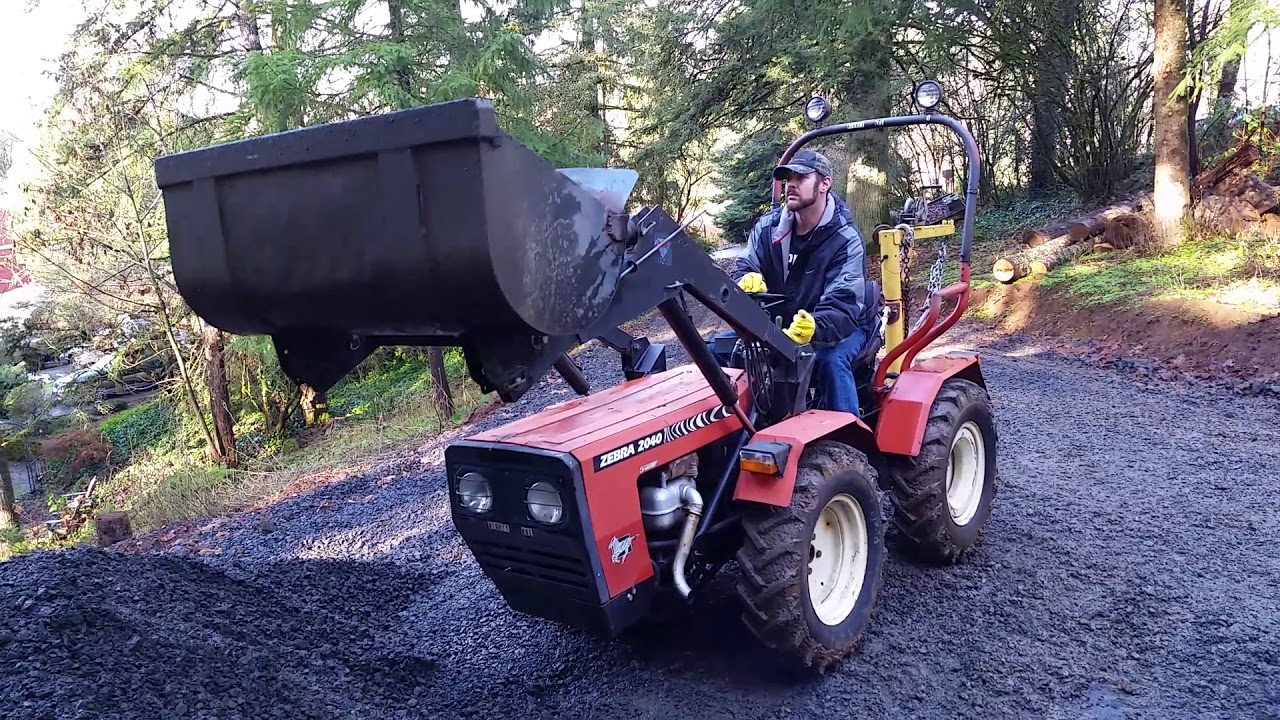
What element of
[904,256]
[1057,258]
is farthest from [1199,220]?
[904,256]

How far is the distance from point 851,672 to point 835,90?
39.1 ft

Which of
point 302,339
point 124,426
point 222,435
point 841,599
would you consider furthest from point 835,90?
point 124,426

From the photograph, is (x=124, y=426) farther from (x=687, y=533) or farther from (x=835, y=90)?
(x=687, y=533)

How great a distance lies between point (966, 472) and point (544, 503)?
2.71 metres

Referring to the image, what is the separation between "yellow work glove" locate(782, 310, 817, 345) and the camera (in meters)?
3.65

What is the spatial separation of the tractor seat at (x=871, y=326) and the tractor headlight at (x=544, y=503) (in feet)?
6.28

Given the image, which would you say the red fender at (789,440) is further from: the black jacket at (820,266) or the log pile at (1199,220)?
the log pile at (1199,220)

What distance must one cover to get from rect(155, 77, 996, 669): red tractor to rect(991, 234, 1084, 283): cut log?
25.3 ft

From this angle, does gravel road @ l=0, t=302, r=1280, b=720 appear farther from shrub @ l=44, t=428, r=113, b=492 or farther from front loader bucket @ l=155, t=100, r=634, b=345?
Answer: shrub @ l=44, t=428, r=113, b=492

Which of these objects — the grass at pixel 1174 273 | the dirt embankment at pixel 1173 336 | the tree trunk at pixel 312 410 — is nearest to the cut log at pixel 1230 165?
the grass at pixel 1174 273

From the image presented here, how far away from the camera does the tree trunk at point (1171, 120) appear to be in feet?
36.6

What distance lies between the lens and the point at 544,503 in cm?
308

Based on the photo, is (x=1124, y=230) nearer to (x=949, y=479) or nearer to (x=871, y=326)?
(x=949, y=479)

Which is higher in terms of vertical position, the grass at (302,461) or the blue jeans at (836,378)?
the blue jeans at (836,378)
